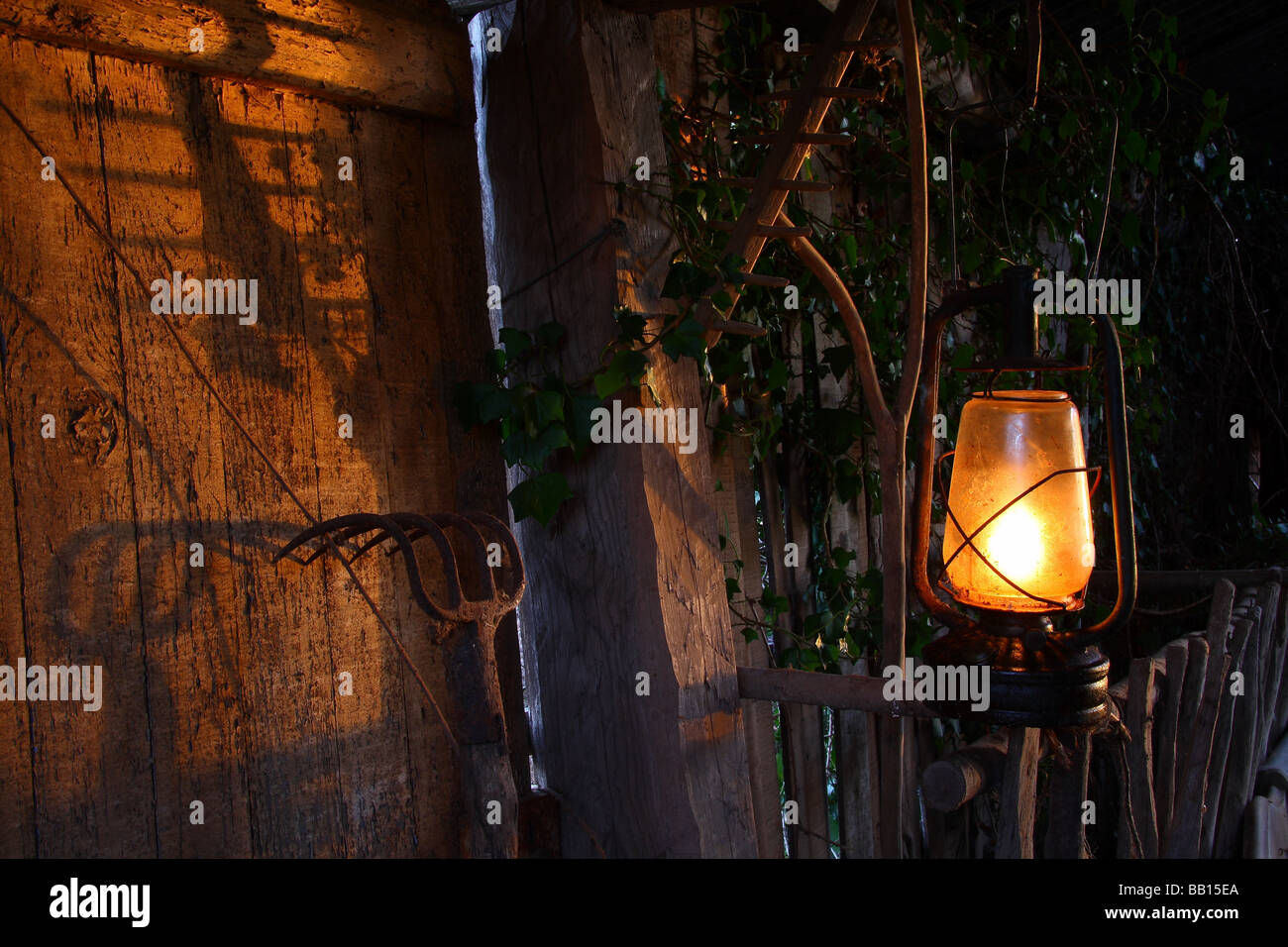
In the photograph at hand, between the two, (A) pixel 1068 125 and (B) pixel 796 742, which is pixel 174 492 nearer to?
(B) pixel 796 742

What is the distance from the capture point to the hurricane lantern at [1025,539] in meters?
1.40

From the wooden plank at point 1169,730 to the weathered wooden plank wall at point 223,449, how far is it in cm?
168

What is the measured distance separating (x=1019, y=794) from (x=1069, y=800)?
0.13m

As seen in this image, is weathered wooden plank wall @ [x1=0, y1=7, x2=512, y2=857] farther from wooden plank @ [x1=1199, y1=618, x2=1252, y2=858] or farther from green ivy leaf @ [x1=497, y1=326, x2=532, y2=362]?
wooden plank @ [x1=1199, y1=618, x2=1252, y2=858]

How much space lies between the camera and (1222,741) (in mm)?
2801

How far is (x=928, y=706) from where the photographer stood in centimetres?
168

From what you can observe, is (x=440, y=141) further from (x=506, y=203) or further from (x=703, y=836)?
(x=703, y=836)

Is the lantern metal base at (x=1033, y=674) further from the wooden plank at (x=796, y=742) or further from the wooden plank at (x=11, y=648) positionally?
the wooden plank at (x=11, y=648)

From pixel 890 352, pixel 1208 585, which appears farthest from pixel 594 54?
pixel 1208 585

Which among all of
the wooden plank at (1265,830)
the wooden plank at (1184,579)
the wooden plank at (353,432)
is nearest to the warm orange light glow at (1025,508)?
the wooden plank at (353,432)

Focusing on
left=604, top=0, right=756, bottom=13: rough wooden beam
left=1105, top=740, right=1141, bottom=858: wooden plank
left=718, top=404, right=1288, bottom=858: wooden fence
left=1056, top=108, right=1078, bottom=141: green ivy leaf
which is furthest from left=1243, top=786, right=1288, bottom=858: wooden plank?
left=604, top=0, right=756, bottom=13: rough wooden beam

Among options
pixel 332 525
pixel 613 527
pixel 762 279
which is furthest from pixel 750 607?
pixel 332 525
